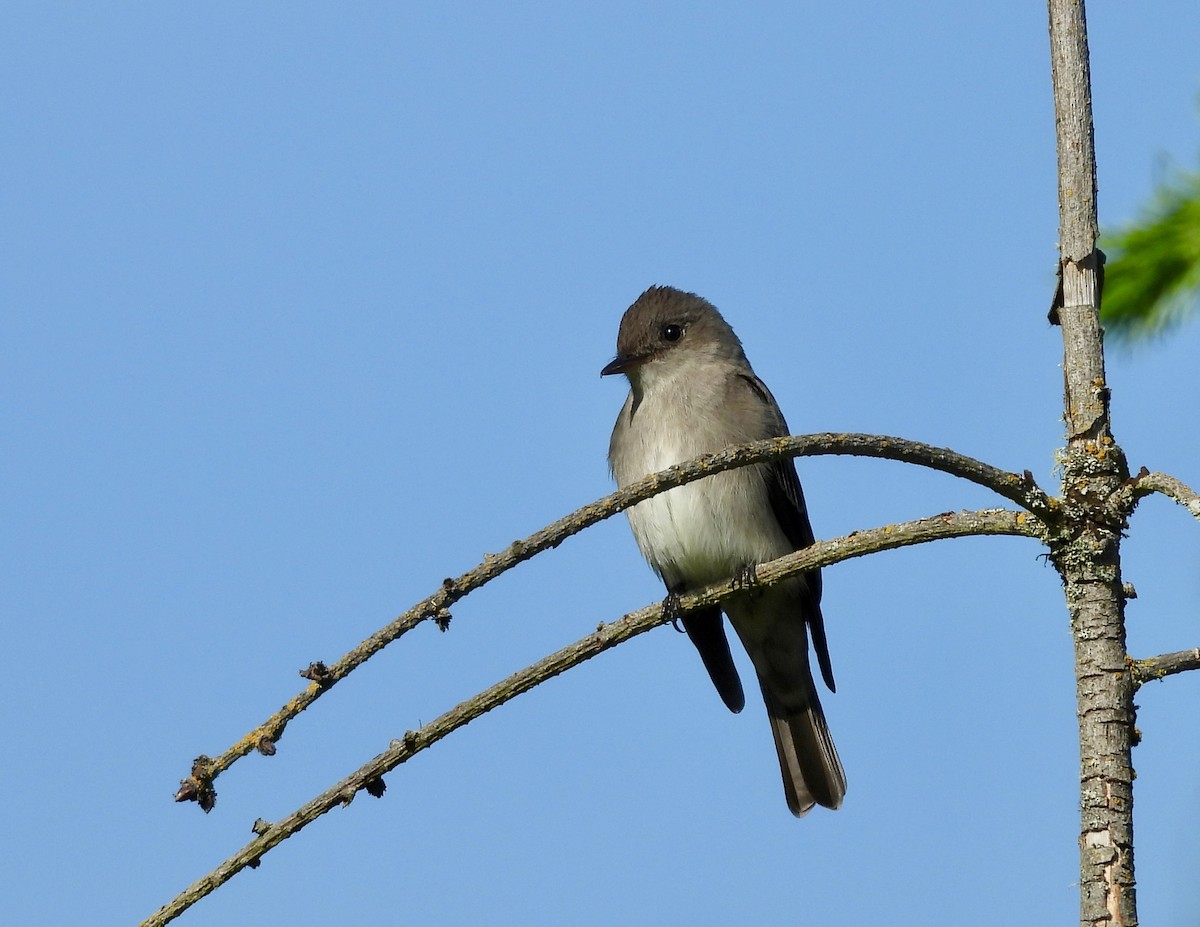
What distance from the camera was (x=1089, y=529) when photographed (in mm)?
2877

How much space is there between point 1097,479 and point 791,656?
4.01 meters

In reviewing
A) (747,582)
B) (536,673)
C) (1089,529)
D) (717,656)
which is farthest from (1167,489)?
(717,656)

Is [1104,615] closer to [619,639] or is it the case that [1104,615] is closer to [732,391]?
[619,639]

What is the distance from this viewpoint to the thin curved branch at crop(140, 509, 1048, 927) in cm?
247

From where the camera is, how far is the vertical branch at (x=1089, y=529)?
262 centimetres

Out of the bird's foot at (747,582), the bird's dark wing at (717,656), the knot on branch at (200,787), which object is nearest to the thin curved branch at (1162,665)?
the bird's foot at (747,582)

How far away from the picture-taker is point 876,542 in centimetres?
307

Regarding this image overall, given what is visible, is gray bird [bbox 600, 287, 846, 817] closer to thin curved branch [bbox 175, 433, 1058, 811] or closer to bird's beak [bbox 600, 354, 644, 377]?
bird's beak [bbox 600, 354, 644, 377]

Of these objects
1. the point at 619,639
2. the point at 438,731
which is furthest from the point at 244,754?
the point at 619,639

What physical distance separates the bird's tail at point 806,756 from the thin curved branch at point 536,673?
11.2ft

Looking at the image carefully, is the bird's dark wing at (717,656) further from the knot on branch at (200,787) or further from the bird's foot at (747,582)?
the knot on branch at (200,787)

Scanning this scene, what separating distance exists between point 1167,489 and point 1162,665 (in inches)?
14.0

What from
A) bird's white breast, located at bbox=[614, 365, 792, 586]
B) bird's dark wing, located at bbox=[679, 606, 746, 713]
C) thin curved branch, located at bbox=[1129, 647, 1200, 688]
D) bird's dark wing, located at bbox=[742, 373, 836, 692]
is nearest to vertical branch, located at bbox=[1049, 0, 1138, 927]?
thin curved branch, located at bbox=[1129, 647, 1200, 688]

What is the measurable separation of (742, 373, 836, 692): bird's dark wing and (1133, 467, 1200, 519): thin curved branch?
11.3ft
